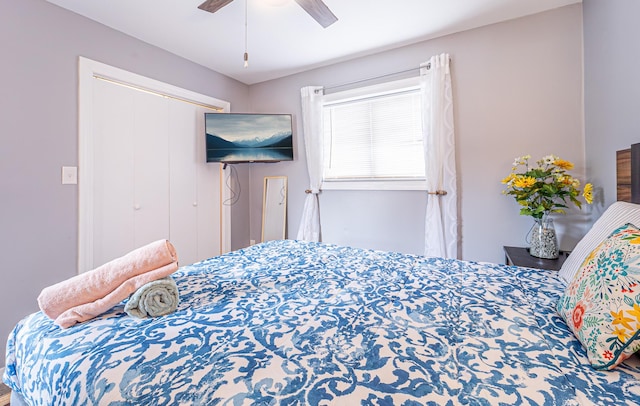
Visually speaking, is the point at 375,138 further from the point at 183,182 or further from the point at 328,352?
the point at 328,352

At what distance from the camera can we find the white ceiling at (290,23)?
6.70 feet

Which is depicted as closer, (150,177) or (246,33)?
(246,33)

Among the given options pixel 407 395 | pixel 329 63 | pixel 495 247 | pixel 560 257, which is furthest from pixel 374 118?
pixel 407 395

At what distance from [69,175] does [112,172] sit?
1.02 ft

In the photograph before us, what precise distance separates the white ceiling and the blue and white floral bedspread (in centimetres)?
204

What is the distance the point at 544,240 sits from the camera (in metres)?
1.88

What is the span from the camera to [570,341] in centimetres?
78

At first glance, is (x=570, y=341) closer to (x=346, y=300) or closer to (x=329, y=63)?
(x=346, y=300)

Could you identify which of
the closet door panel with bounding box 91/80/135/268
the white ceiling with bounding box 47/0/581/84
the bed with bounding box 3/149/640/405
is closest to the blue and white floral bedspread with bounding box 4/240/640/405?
the bed with bounding box 3/149/640/405

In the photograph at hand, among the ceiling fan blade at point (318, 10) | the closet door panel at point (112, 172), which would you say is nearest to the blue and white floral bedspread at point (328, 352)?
the closet door panel at point (112, 172)

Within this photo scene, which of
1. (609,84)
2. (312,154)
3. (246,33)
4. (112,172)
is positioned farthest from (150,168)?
(609,84)

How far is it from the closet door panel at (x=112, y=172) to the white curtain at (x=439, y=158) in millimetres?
2732

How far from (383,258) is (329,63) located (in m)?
2.34

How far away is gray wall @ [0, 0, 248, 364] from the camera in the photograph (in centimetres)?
180
